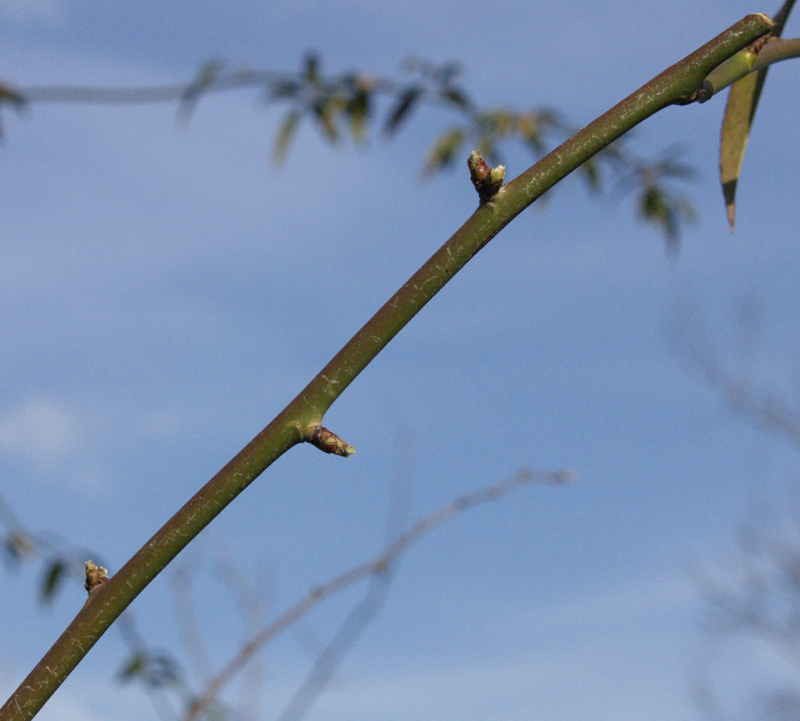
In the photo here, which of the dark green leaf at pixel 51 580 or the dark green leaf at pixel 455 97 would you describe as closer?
the dark green leaf at pixel 51 580

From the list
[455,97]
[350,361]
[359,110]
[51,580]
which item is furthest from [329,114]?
[350,361]

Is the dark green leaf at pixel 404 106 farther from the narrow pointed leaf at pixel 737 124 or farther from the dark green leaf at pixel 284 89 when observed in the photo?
the narrow pointed leaf at pixel 737 124

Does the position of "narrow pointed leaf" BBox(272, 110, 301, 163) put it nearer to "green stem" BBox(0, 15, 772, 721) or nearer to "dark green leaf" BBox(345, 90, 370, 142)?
"dark green leaf" BBox(345, 90, 370, 142)

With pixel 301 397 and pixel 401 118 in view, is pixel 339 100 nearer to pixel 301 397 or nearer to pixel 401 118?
pixel 401 118

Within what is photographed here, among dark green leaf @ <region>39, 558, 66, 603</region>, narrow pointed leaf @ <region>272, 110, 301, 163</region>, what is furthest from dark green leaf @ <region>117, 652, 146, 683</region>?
narrow pointed leaf @ <region>272, 110, 301, 163</region>

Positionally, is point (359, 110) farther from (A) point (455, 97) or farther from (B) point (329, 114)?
(A) point (455, 97)

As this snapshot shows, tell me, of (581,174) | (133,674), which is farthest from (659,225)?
(133,674)

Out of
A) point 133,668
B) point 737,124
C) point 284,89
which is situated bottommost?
point 133,668

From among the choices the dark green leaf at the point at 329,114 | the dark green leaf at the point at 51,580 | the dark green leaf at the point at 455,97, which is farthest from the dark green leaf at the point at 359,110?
the dark green leaf at the point at 51,580
